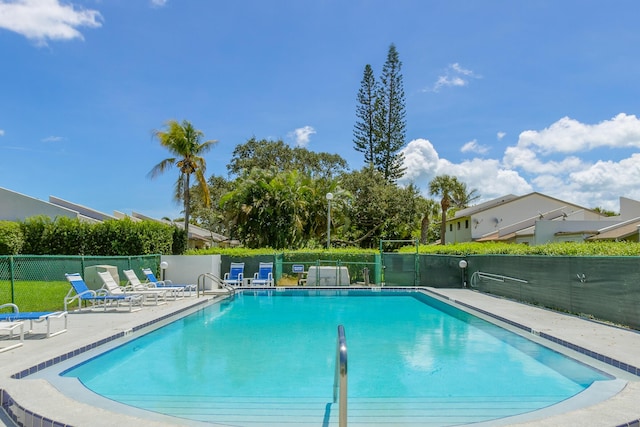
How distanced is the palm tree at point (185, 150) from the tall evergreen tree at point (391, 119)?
63.0 ft

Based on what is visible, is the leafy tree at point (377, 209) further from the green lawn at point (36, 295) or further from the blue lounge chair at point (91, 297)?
the blue lounge chair at point (91, 297)

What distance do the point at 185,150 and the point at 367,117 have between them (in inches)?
810

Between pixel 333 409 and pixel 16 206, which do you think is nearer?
pixel 333 409

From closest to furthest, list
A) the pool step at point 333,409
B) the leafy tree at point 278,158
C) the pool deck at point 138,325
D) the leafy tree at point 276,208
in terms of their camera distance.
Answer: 1. the pool deck at point 138,325
2. the pool step at point 333,409
3. the leafy tree at point 276,208
4. the leafy tree at point 278,158

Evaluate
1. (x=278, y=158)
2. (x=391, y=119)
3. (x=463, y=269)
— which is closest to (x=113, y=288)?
(x=463, y=269)

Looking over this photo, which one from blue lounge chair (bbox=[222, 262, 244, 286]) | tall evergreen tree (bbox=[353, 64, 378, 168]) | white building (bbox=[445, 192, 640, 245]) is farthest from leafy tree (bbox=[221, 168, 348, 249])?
tall evergreen tree (bbox=[353, 64, 378, 168])

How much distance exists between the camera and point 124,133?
2300 cm

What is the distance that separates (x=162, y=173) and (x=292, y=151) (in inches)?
592

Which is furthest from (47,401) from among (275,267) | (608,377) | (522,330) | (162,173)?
(162,173)

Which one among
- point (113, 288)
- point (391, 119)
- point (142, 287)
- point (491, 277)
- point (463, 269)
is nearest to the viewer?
point (113, 288)

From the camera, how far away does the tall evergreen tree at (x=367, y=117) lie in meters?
41.6

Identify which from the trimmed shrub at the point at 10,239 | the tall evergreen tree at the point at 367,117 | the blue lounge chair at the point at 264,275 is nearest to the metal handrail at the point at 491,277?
the blue lounge chair at the point at 264,275

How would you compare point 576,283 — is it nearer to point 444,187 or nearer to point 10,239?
point 10,239

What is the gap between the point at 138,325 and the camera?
9.55 meters
